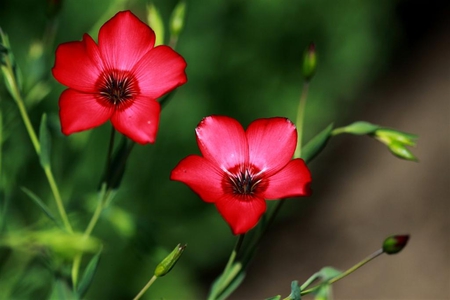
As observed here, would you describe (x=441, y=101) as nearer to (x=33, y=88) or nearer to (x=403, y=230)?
(x=403, y=230)

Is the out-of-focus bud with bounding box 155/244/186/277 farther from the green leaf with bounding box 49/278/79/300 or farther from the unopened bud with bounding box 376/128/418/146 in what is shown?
the unopened bud with bounding box 376/128/418/146

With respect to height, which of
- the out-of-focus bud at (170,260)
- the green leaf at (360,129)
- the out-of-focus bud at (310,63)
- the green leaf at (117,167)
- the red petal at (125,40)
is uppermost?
the out-of-focus bud at (310,63)

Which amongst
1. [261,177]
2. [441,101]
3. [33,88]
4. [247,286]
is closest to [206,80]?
[247,286]

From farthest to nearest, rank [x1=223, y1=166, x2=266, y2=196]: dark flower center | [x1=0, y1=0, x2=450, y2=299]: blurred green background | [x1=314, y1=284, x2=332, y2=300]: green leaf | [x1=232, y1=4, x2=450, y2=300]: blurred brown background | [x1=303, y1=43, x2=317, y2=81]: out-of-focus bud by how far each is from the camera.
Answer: [x1=232, y1=4, x2=450, y2=300]: blurred brown background → [x1=0, y1=0, x2=450, y2=299]: blurred green background → [x1=303, y1=43, x2=317, y2=81]: out-of-focus bud → [x1=223, y1=166, x2=266, y2=196]: dark flower center → [x1=314, y1=284, x2=332, y2=300]: green leaf

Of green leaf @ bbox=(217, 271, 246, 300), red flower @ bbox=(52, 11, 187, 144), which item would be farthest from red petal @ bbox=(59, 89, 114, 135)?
green leaf @ bbox=(217, 271, 246, 300)

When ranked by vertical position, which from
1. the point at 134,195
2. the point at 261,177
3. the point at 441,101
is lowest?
the point at 261,177

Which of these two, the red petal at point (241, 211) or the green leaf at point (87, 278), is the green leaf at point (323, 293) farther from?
the green leaf at point (87, 278)

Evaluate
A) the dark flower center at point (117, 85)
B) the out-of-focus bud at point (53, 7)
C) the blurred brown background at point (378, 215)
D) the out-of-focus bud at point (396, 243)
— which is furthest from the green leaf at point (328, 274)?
the blurred brown background at point (378, 215)
